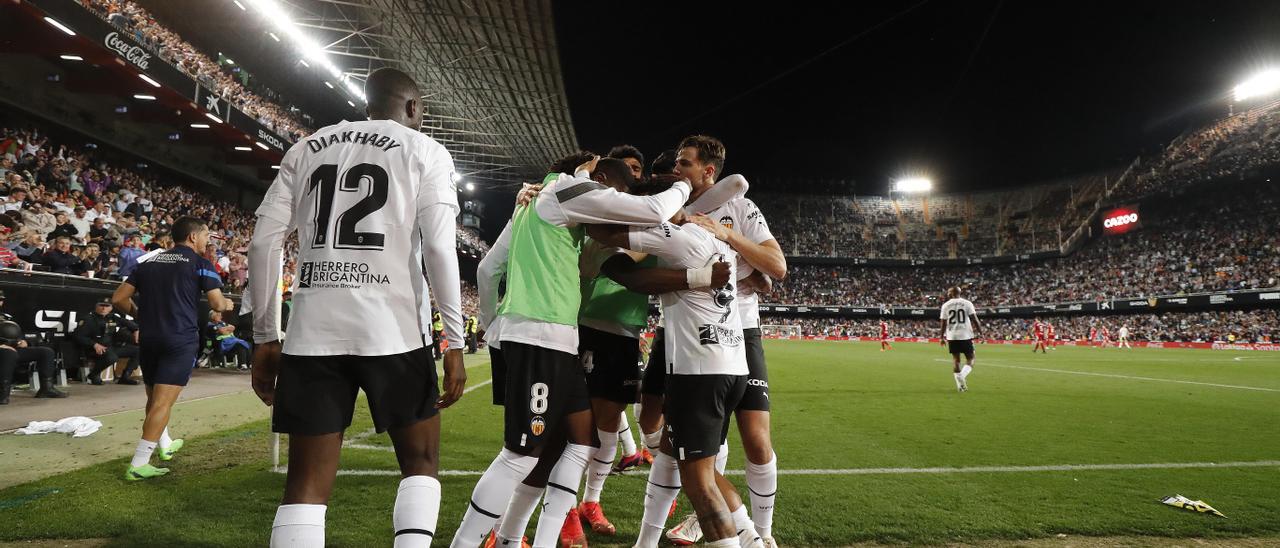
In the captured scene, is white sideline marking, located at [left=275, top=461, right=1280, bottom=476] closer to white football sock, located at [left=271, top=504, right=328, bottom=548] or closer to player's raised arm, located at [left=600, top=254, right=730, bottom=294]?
player's raised arm, located at [left=600, top=254, right=730, bottom=294]

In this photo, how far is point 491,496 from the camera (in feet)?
8.93

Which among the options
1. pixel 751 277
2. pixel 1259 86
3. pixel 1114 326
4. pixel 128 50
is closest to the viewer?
pixel 751 277

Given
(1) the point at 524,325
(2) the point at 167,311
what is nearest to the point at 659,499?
(1) the point at 524,325

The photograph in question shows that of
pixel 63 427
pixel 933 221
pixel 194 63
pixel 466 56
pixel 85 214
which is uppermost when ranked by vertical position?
pixel 466 56

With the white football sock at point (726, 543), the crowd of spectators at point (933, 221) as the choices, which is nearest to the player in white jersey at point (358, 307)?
the white football sock at point (726, 543)

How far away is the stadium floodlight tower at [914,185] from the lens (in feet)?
221

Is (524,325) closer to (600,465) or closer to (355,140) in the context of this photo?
(355,140)

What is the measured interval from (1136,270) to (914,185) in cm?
2280

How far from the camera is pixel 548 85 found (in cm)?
3319

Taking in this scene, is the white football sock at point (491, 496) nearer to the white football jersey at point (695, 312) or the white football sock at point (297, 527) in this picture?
the white football sock at point (297, 527)

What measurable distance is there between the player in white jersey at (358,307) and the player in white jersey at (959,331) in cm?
1187

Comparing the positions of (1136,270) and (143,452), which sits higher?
(1136,270)

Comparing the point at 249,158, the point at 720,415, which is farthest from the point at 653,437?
the point at 249,158

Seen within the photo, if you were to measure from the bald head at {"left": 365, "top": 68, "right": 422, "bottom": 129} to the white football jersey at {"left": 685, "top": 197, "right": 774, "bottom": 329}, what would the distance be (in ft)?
5.02
